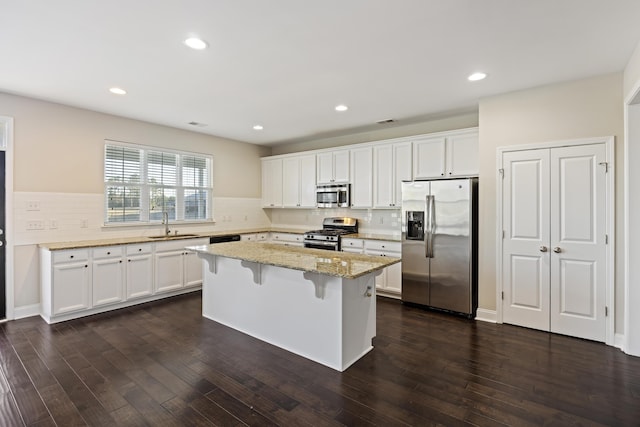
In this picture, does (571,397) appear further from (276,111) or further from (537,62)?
(276,111)

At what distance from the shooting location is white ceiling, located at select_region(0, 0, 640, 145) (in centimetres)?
218

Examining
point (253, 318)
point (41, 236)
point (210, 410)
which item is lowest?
point (210, 410)

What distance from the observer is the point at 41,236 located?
4039 mm

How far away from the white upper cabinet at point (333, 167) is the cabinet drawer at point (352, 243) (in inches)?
41.6

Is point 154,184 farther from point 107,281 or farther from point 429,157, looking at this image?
point 429,157

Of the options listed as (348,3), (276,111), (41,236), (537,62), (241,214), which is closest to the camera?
(348,3)

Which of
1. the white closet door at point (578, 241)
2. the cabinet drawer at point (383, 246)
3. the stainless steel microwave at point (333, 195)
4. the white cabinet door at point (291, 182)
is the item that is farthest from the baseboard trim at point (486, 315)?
the white cabinet door at point (291, 182)

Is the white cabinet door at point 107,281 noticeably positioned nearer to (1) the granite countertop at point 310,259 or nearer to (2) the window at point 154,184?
(2) the window at point 154,184

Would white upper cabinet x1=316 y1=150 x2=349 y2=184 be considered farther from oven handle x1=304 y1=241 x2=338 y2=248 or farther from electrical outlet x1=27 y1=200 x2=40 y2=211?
electrical outlet x1=27 y1=200 x2=40 y2=211

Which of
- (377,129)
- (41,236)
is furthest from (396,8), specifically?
(41,236)

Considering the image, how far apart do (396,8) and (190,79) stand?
2.23 m

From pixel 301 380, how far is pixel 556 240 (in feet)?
9.91

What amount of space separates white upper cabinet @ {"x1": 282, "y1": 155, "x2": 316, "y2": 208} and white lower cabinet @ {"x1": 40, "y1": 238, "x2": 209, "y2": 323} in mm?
2112

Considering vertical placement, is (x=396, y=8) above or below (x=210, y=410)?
above
